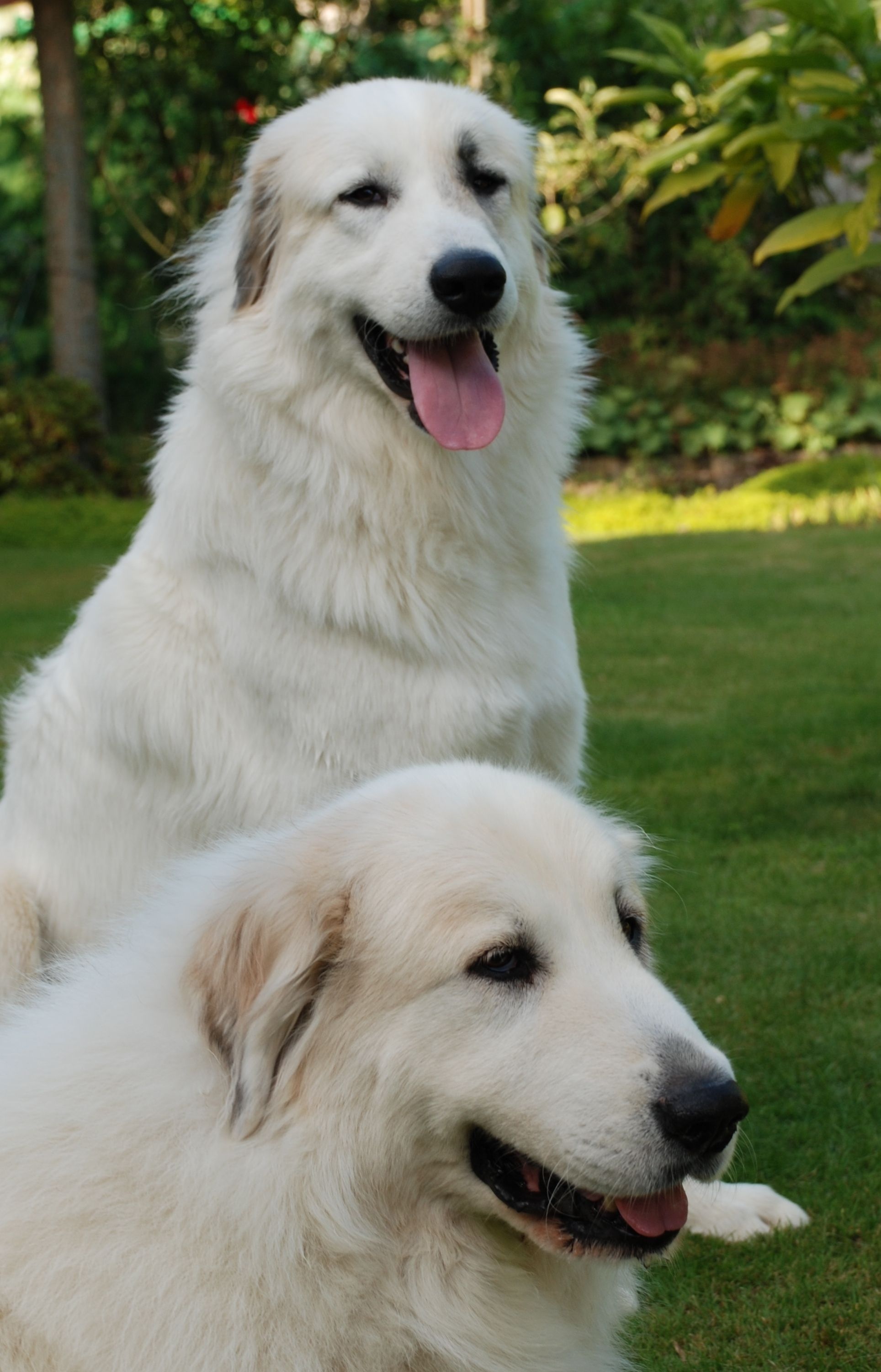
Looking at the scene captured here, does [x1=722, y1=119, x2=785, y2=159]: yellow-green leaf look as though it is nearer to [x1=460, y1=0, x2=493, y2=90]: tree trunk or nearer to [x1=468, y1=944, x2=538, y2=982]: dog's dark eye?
[x1=468, y1=944, x2=538, y2=982]: dog's dark eye

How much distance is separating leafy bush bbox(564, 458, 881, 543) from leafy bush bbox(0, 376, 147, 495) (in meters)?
5.22

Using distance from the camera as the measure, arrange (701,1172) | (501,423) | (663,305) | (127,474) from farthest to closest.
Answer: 1. (663,305)
2. (127,474)
3. (501,423)
4. (701,1172)

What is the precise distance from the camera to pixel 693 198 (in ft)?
54.0

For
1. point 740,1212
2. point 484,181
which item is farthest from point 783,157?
point 740,1212

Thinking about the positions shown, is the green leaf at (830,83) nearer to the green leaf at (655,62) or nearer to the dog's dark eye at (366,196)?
the green leaf at (655,62)

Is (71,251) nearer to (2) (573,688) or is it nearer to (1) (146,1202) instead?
(2) (573,688)

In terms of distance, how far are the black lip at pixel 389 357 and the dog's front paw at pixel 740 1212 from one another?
185 cm

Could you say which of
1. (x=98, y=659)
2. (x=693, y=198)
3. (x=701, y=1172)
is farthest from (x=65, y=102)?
(x=701, y=1172)

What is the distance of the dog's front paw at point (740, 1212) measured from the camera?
3.03m

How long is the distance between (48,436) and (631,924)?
13520mm

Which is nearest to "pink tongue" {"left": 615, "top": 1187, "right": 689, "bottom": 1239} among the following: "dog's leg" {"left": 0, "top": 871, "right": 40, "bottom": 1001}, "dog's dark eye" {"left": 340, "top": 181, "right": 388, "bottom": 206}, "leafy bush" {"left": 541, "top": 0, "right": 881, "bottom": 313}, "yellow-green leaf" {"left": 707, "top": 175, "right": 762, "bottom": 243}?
"dog's leg" {"left": 0, "top": 871, "right": 40, "bottom": 1001}

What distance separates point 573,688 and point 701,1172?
5.21ft

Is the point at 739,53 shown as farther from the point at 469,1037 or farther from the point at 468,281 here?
the point at 469,1037

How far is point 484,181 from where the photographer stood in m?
3.30
